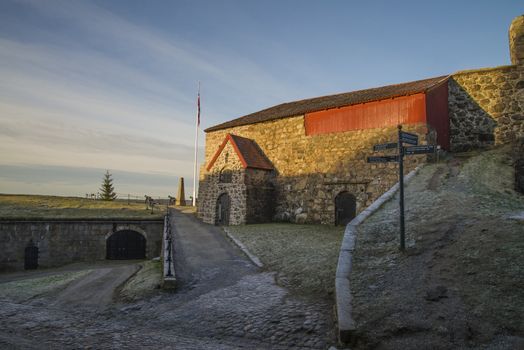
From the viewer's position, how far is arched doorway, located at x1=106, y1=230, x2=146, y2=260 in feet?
71.6

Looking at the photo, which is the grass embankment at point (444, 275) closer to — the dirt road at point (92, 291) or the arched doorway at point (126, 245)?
the dirt road at point (92, 291)

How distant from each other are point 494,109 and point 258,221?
1342cm

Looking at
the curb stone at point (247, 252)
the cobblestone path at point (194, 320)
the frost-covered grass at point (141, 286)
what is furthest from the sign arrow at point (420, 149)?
the frost-covered grass at point (141, 286)

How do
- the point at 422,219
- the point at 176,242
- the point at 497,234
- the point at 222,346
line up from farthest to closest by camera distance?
the point at 176,242 → the point at 422,219 → the point at 497,234 → the point at 222,346

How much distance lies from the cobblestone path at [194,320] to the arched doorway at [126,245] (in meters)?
12.3

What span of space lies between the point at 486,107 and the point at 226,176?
46.3 feet

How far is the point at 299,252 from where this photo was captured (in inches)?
412

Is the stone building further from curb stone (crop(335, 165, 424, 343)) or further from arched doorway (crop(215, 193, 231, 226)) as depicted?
curb stone (crop(335, 165, 424, 343))

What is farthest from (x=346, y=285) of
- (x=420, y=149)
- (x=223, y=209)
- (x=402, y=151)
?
(x=223, y=209)

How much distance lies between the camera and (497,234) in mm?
6750

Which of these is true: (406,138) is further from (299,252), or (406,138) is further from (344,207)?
(344,207)

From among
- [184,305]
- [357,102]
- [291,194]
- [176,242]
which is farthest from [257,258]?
[357,102]

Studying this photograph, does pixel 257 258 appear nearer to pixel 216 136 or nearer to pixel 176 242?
pixel 176 242

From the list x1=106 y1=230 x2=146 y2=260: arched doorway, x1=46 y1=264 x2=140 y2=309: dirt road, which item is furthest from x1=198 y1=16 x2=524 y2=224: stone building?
x1=46 y1=264 x2=140 y2=309: dirt road
